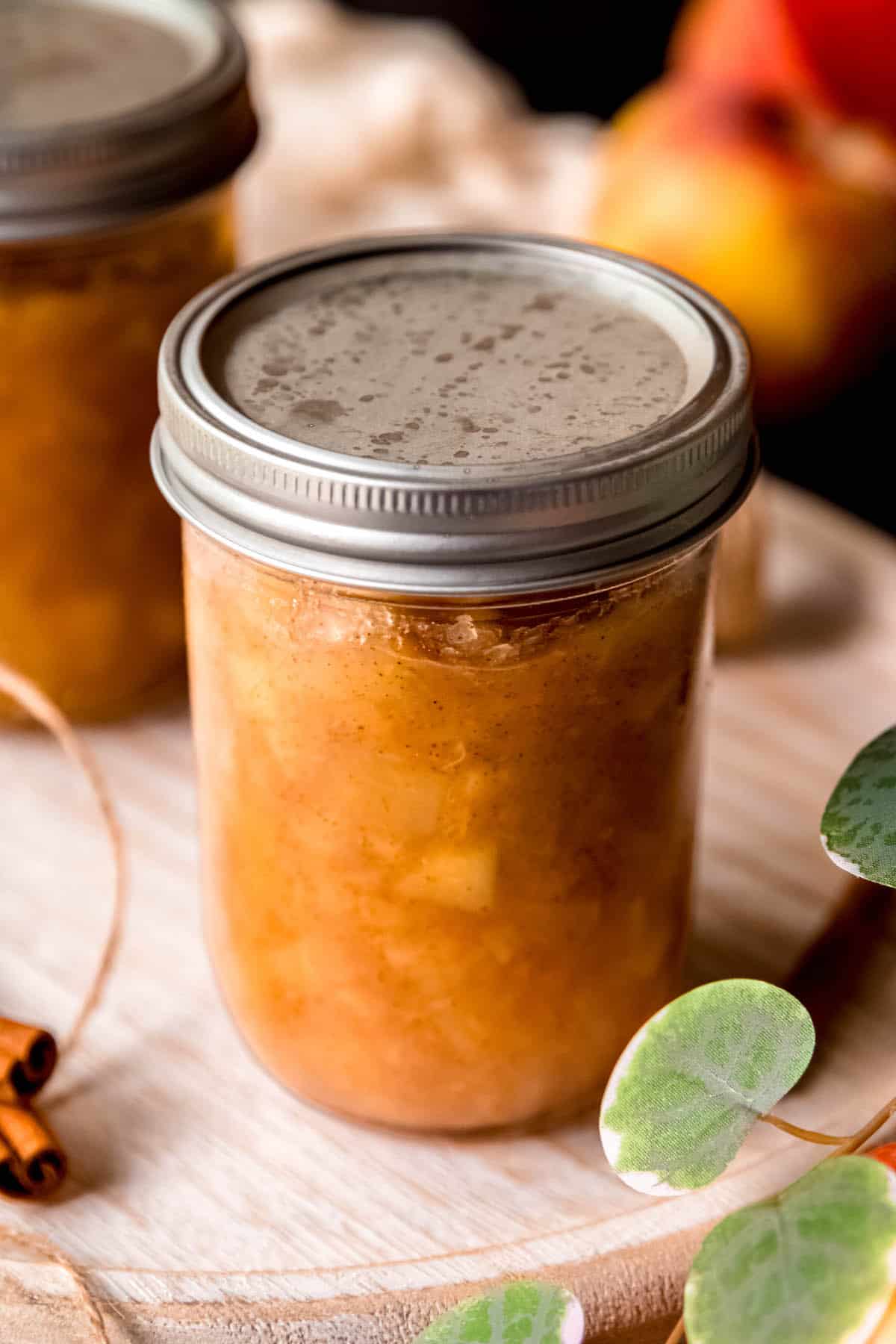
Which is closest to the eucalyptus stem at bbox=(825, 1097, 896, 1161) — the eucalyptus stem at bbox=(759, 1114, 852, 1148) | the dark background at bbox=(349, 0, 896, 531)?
the eucalyptus stem at bbox=(759, 1114, 852, 1148)

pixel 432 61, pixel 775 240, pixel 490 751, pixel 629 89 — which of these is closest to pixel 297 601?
pixel 490 751

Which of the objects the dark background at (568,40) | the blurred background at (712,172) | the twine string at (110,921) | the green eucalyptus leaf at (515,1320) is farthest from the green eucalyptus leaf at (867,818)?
the dark background at (568,40)

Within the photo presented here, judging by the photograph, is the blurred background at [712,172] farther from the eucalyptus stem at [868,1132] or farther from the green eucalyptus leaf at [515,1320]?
the green eucalyptus leaf at [515,1320]

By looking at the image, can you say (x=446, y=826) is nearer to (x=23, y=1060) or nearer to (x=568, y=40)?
(x=23, y=1060)

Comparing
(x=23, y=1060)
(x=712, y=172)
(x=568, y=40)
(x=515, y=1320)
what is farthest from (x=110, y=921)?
(x=568, y=40)

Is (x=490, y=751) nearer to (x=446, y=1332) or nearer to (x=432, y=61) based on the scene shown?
(x=446, y=1332)

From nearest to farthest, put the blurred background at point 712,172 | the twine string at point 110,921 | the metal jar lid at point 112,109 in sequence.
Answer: the twine string at point 110,921
the metal jar lid at point 112,109
the blurred background at point 712,172
